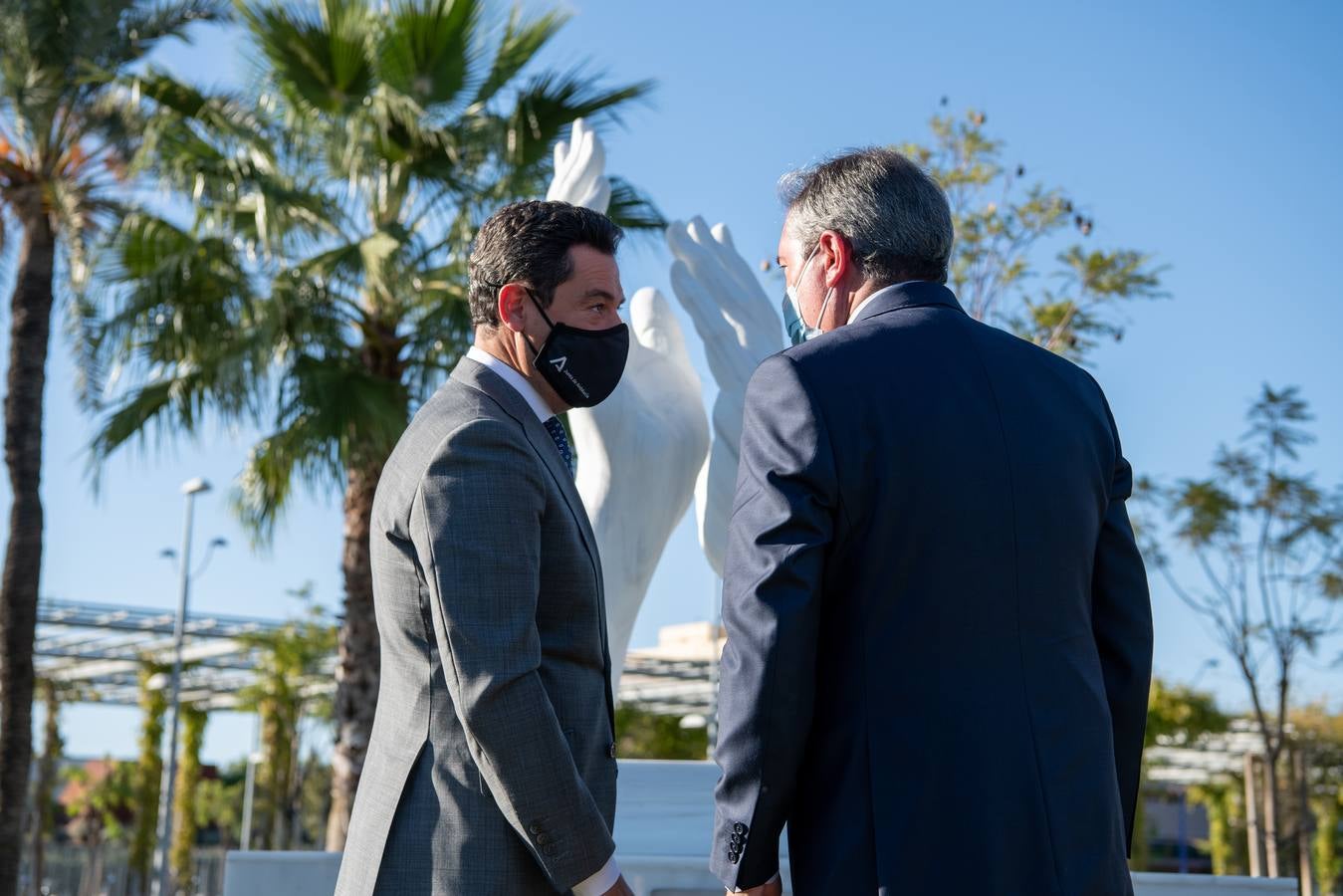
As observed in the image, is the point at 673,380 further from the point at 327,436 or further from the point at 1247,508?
the point at 1247,508

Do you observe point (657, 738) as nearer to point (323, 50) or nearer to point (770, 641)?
point (323, 50)

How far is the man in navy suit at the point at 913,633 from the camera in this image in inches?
81.0

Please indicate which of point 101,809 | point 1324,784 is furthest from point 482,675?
point 101,809

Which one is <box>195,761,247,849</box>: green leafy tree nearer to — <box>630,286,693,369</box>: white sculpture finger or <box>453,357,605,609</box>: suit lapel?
<box>630,286,693,369</box>: white sculpture finger

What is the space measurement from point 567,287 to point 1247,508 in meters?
16.0

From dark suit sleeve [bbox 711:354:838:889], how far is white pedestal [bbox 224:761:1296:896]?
172 centimetres

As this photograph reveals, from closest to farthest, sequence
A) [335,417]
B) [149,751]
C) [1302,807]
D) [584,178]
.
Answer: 1. [584,178]
2. [335,417]
3. [1302,807]
4. [149,751]

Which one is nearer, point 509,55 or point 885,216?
point 885,216

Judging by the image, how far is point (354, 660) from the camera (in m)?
10.8

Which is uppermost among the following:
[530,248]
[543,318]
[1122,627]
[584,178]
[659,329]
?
[584,178]

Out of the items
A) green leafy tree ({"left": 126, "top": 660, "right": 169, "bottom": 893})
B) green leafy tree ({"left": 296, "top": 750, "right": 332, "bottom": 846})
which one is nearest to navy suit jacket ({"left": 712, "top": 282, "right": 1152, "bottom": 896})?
green leafy tree ({"left": 126, "top": 660, "right": 169, "bottom": 893})

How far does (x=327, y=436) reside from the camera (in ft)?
34.3

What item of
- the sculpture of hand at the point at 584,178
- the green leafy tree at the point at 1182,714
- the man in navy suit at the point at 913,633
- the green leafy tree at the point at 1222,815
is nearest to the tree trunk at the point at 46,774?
the green leafy tree at the point at 1182,714

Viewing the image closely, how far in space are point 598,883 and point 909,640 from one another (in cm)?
61
